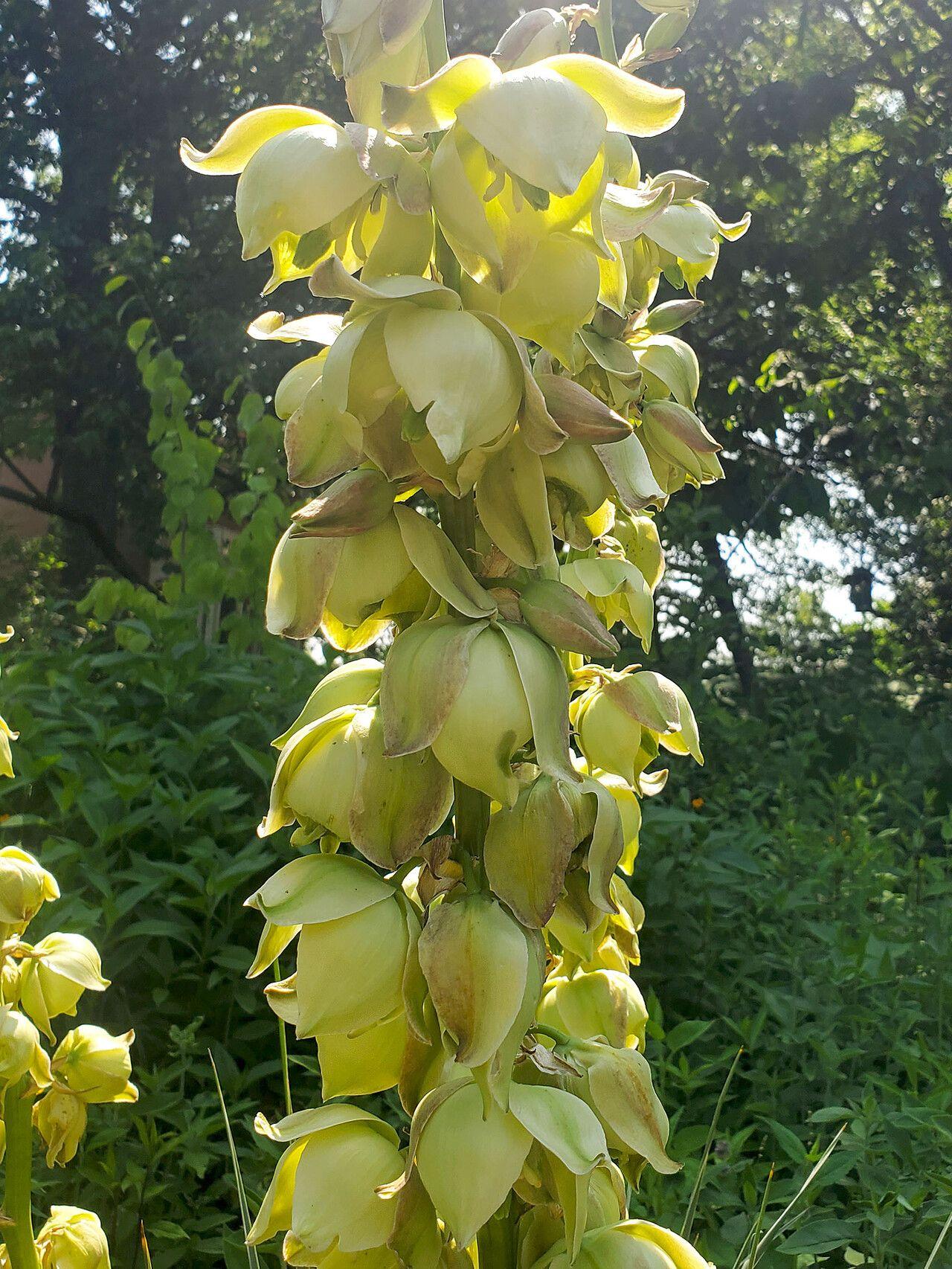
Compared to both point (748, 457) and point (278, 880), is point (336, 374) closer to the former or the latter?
point (278, 880)

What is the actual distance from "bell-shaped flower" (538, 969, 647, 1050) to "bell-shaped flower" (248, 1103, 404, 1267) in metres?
0.14

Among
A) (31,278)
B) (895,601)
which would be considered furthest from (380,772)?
(31,278)

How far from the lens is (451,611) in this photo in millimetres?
551

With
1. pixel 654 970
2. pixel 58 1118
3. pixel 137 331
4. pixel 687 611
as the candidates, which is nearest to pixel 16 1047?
pixel 58 1118

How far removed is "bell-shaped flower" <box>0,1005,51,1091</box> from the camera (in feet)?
2.70

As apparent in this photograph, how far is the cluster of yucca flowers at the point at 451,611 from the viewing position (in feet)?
1.58

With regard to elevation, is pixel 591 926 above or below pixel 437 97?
below

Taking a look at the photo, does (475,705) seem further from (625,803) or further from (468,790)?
(625,803)

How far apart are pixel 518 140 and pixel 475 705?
24 centimetres

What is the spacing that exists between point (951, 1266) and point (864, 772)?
281 centimetres

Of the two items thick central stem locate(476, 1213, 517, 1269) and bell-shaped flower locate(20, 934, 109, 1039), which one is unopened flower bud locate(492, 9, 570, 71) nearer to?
thick central stem locate(476, 1213, 517, 1269)

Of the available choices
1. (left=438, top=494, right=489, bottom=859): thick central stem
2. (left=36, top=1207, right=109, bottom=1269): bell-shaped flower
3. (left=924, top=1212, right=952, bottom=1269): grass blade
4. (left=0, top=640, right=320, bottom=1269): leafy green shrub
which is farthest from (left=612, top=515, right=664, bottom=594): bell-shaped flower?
(left=0, top=640, right=320, bottom=1269): leafy green shrub

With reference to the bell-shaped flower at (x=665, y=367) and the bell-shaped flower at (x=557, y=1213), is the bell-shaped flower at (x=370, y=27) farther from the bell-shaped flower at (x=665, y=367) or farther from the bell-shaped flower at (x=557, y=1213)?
the bell-shaped flower at (x=557, y=1213)

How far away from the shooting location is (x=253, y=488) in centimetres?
384
